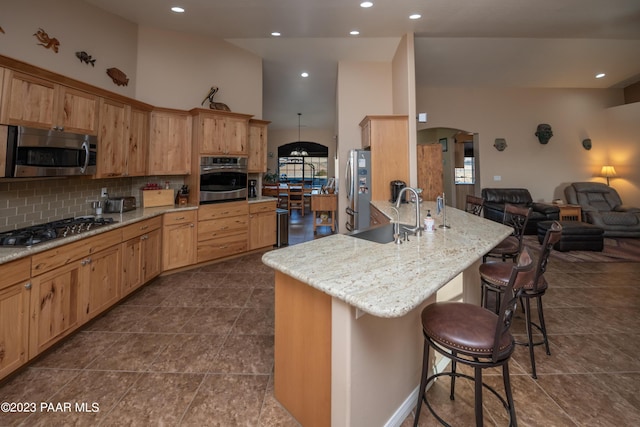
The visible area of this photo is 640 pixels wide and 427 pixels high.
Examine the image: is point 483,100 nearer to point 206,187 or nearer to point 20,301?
point 206,187

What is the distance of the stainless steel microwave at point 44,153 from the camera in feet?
6.68

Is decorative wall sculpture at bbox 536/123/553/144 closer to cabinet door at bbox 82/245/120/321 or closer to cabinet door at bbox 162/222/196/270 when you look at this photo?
cabinet door at bbox 162/222/196/270

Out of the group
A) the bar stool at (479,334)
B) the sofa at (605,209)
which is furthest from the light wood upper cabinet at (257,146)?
the sofa at (605,209)

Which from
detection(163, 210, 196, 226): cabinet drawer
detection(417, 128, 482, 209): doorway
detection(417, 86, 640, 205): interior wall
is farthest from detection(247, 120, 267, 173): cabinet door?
detection(417, 128, 482, 209): doorway

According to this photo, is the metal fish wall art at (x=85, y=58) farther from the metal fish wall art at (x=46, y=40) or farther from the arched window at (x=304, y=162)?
the arched window at (x=304, y=162)

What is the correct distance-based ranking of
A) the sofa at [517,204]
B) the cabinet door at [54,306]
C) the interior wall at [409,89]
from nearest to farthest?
the cabinet door at [54,306] → the interior wall at [409,89] → the sofa at [517,204]

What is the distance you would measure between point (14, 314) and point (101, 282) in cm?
77

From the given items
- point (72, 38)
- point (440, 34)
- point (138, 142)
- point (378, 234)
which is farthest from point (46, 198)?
point (440, 34)

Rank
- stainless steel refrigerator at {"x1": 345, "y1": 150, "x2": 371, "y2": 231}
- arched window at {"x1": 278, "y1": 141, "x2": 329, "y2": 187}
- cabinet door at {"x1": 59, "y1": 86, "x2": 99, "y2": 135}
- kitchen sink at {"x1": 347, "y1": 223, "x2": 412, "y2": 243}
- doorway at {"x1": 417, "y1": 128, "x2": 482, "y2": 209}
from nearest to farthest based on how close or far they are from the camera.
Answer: kitchen sink at {"x1": 347, "y1": 223, "x2": 412, "y2": 243} < cabinet door at {"x1": 59, "y1": 86, "x2": 99, "y2": 135} < stainless steel refrigerator at {"x1": 345, "y1": 150, "x2": 371, "y2": 231} < doorway at {"x1": 417, "y1": 128, "x2": 482, "y2": 209} < arched window at {"x1": 278, "y1": 141, "x2": 329, "y2": 187}

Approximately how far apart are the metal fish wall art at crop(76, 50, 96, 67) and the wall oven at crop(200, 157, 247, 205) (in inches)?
61.3

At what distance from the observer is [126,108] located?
3268mm

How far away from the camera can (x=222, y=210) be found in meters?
4.18

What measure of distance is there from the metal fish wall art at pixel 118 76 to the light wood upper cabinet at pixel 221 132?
0.86 meters

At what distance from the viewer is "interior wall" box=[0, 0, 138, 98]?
8.05 ft
